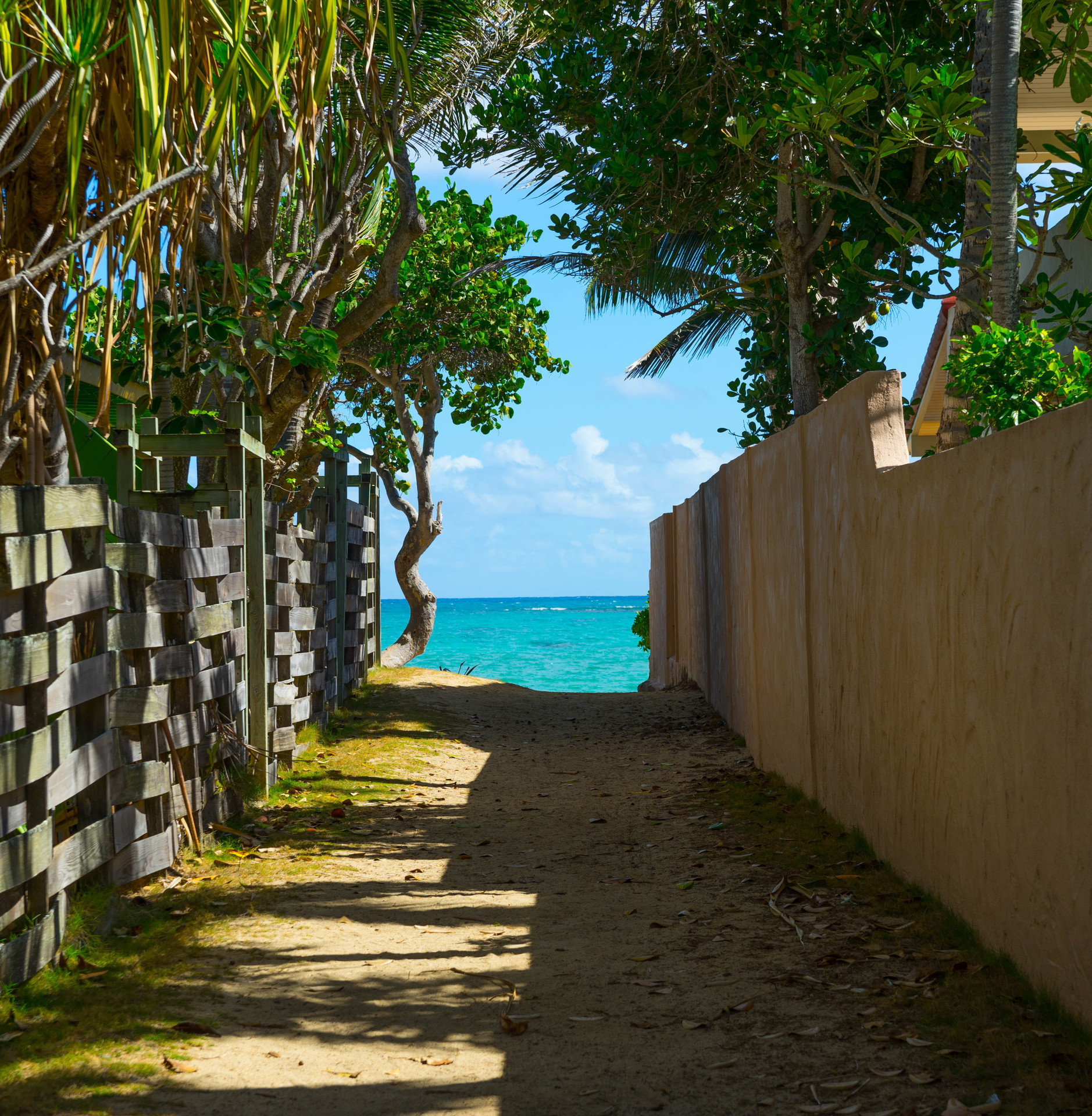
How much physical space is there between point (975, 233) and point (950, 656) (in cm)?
325

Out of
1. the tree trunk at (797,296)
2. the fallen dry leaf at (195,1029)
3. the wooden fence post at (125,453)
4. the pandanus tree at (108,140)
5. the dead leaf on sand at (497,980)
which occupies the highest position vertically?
the tree trunk at (797,296)

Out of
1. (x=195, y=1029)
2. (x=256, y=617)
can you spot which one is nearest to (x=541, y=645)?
(x=256, y=617)

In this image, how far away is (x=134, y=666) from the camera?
14.7ft

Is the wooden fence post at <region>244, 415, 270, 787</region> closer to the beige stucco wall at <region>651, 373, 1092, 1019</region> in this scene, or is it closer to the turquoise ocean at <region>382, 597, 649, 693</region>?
the beige stucco wall at <region>651, 373, 1092, 1019</region>

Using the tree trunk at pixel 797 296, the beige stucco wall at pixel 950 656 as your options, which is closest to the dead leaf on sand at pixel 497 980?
the beige stucco wall at pixel 950 656

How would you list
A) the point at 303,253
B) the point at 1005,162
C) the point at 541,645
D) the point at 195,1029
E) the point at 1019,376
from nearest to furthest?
the point at 195,1029 → the point at 1019,376 → the point at 1005,162 → the point at 303,253 → the point at 541,645

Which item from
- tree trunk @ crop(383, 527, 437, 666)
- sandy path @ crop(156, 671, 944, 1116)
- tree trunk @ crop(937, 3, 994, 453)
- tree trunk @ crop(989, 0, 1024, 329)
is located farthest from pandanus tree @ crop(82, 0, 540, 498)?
tree trunk @ crop(383, 527, 437, 666)

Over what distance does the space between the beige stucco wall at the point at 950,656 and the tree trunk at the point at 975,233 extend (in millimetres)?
832

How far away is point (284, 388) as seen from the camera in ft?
24.1

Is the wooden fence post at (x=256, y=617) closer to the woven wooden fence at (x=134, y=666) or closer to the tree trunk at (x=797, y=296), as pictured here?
the woven wooden fence at (x=134, y=666)

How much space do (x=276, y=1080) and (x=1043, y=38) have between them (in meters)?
5.91

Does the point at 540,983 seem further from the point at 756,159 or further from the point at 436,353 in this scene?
the point at 436,353

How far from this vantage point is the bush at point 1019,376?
4.66m

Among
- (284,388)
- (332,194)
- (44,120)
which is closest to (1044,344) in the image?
(44,120)
